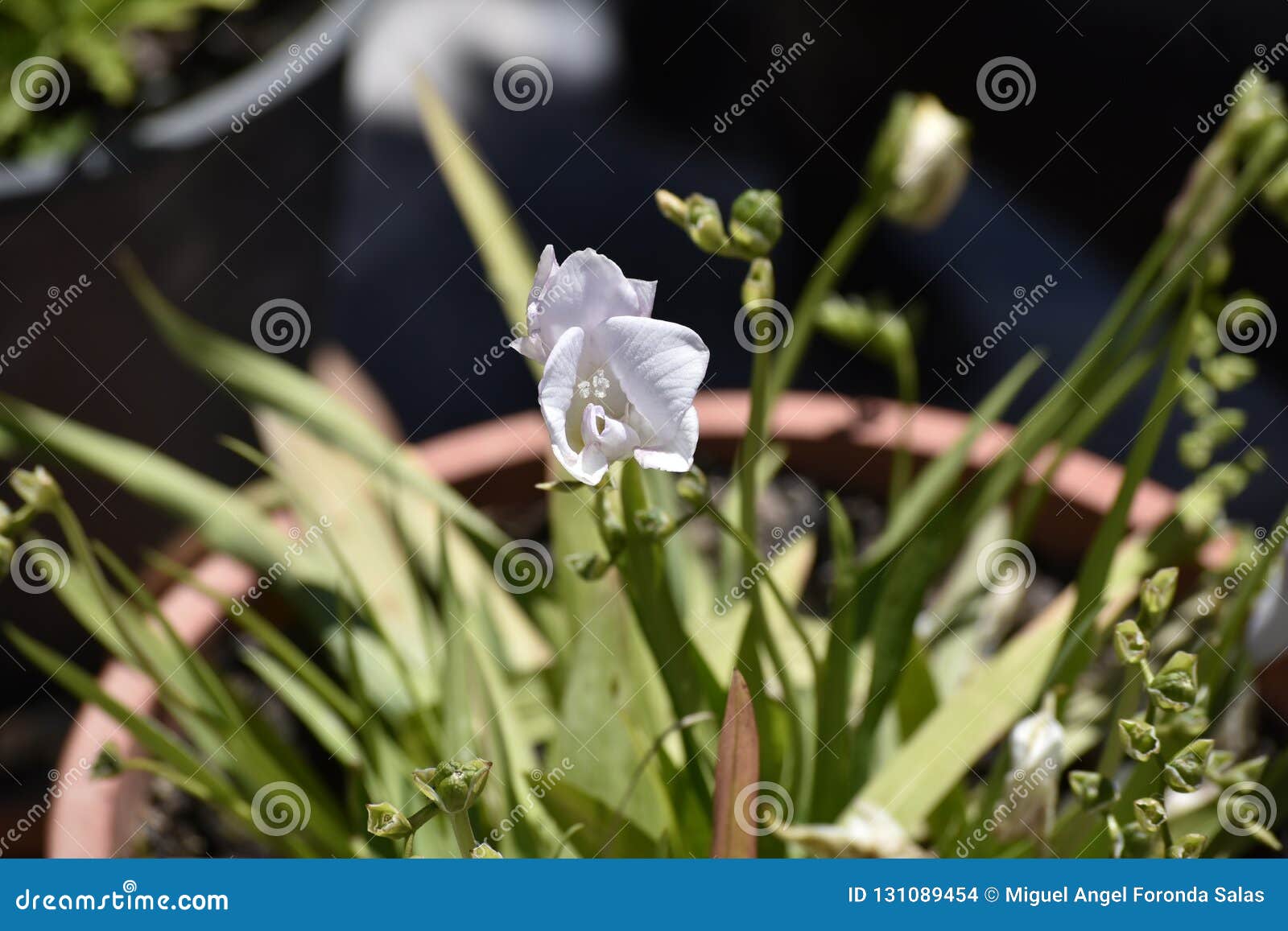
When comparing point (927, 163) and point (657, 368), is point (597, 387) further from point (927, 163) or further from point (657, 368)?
point (927, 163)

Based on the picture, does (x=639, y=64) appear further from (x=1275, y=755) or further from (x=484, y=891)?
(x=484, y=891)

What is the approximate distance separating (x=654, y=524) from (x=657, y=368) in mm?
89

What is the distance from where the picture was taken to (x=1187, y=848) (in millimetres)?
377

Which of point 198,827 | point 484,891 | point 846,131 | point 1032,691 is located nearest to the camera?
point 484,891

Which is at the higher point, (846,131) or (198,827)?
(846,131)

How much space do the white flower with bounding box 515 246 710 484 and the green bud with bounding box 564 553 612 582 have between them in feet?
0.28

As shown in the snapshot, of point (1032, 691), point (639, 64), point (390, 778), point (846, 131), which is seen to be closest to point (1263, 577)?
point (1032, 691)

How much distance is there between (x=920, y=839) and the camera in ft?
1.85

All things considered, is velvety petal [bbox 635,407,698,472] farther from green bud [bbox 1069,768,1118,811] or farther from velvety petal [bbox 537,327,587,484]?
green bud [bbox 1069,768,1118,811]

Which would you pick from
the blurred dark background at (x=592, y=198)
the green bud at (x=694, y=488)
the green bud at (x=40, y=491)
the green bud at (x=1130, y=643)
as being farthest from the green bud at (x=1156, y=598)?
the blurred dark background at (x=592, y=198)

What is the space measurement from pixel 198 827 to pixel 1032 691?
1.35 feet

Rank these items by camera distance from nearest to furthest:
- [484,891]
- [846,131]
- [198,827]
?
[484,891]
[198,827]
[846,131]

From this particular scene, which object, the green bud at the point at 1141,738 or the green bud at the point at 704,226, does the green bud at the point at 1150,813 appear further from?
the green bud at the point at 704,226

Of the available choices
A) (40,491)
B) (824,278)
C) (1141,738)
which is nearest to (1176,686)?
(1141,738)
